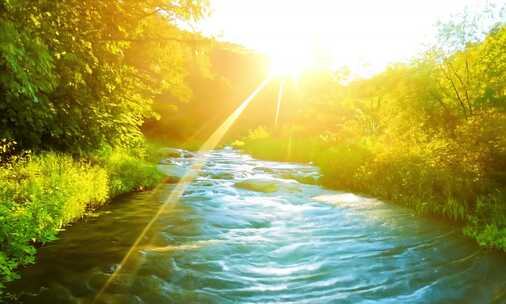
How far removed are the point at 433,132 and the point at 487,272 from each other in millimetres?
7680

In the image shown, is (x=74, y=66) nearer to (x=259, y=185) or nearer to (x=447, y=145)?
(x=447, y=145)

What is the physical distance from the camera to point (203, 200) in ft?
46.7

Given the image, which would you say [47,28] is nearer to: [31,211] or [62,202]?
[31,211]

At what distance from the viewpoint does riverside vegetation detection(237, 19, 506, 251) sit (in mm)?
9898

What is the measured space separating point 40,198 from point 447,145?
10.8 m

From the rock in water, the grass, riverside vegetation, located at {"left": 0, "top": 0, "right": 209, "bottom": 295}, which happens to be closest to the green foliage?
riverside vegetation, located at {"left": 0, "top": 0, "right": 209, "bottom": 295}

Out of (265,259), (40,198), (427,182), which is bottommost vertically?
(265,259)

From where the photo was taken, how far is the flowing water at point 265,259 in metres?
6.42

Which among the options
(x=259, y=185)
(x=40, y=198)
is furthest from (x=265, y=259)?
(x=259, y=185)

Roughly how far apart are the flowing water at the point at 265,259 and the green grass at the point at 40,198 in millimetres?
366

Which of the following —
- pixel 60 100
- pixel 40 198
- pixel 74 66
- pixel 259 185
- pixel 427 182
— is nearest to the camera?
pixel 74 66

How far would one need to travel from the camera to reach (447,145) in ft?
37.2

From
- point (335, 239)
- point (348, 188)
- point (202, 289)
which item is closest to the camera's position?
point (202, 289)

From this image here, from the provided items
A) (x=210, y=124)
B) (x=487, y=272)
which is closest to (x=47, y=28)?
(x=487, y=272)
